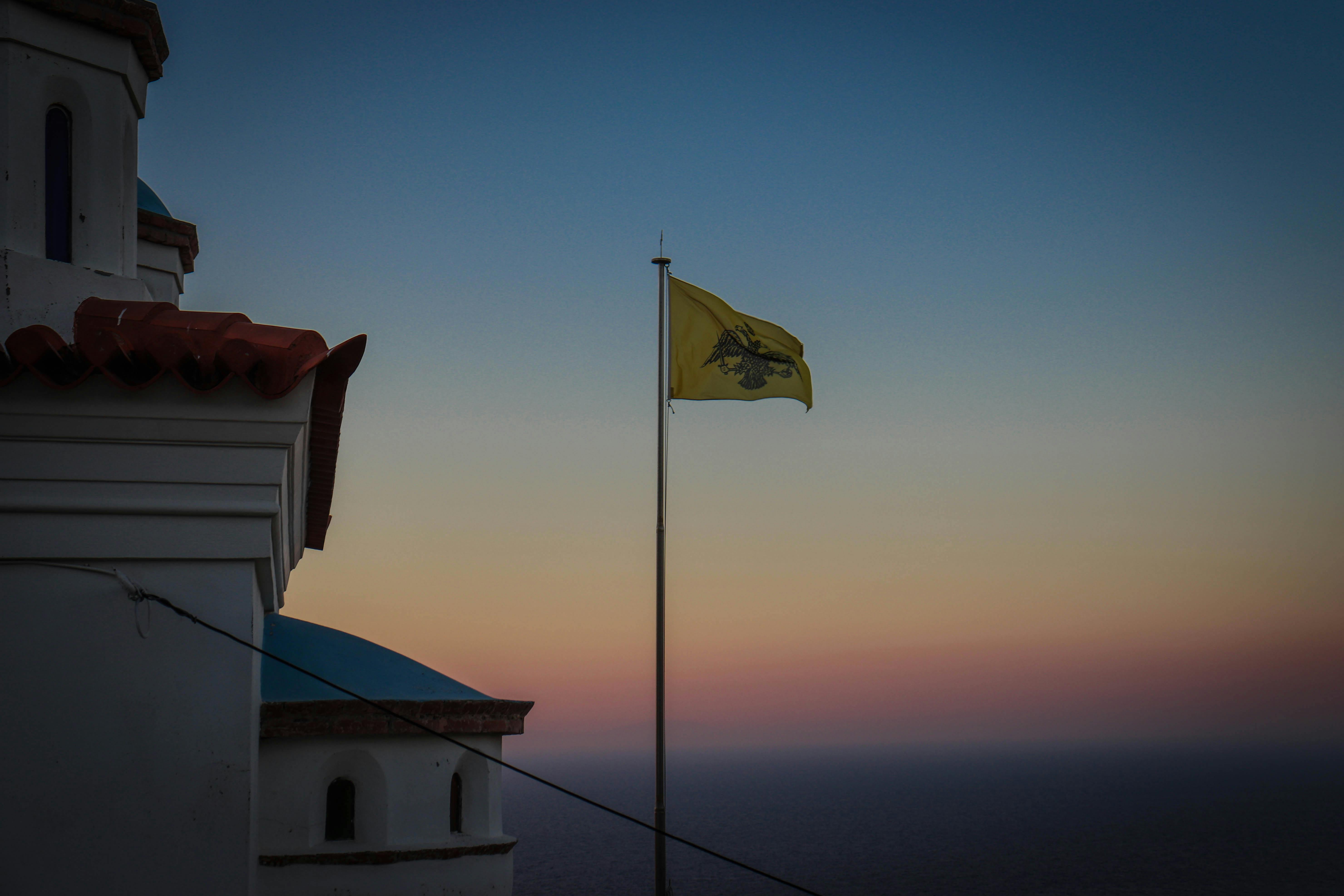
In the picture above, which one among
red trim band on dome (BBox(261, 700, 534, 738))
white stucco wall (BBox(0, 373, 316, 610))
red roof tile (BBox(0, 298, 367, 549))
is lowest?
red trim band on dome (BBox(261, 700, 534, 738))

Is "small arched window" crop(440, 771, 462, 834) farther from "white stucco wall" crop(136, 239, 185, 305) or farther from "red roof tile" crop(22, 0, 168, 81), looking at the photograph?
"white stucco wall" crop(136, 239, 185, 305)

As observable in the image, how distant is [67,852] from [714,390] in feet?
30.9

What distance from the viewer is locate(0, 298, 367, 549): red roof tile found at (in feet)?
24.0

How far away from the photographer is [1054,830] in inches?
5236

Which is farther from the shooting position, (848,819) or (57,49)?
(848,819)

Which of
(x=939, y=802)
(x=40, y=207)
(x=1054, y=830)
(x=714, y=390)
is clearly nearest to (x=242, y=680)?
(x=40, y=207)

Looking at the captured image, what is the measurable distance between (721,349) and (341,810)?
7.32 meters

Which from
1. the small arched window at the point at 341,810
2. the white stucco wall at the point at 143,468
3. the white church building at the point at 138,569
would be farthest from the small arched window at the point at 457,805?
the white stucco wall at the point at 143,468

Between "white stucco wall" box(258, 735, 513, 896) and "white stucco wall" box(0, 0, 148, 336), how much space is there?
4.10 m

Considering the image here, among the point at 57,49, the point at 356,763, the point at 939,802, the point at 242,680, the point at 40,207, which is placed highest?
the point at 57,49

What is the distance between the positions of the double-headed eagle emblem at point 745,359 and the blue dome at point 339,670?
5480mm

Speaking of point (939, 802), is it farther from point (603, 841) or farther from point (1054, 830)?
point (603, 841)

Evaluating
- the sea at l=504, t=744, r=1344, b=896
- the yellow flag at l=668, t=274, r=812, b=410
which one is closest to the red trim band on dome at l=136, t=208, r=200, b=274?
the yellow flag at l=668, t=274, r=812, b=410

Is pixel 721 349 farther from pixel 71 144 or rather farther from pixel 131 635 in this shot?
pixel 131 635
